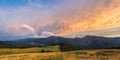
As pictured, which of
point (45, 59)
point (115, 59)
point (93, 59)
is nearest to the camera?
point (115, 59)

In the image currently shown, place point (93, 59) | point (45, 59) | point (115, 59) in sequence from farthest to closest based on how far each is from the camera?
point (45, 59) < point (93, 59) < point (115, 59)

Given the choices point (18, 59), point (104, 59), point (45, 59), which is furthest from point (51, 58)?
point (104, 59)

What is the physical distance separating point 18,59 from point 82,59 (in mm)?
16241

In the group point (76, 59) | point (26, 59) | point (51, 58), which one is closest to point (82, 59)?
point (76, 59)

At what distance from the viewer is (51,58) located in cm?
7831

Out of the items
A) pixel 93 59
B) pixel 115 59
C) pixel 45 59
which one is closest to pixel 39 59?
pixel 45 59

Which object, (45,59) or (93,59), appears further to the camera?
(45,59)

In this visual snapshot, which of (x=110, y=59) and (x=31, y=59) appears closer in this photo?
(x=110, y=59)

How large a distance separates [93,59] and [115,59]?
7.07 metres

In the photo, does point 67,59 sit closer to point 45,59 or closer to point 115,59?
point 45,59

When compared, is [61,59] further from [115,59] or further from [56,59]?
[115,59]

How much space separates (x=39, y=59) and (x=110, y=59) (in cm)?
1890

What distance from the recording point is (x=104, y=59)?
66562 millimetres

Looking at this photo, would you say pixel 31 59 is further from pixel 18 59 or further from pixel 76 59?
pixel 76 59
